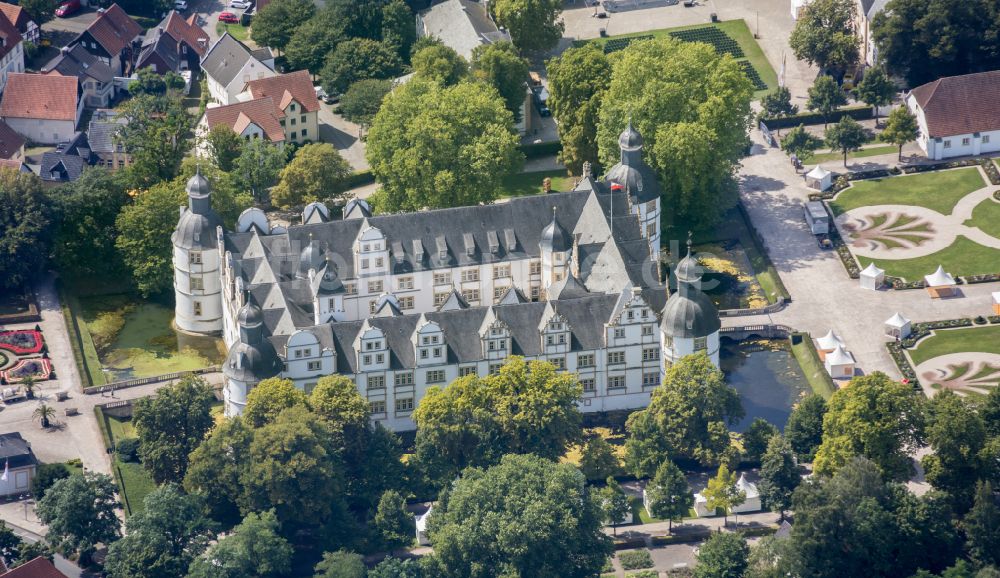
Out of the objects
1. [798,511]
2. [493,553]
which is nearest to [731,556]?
[798,511]

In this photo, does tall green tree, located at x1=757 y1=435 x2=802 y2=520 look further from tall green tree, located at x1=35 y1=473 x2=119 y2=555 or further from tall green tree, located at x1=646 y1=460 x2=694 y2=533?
tall green tree, located at x1=35 y1=473 x2=119 y2=555

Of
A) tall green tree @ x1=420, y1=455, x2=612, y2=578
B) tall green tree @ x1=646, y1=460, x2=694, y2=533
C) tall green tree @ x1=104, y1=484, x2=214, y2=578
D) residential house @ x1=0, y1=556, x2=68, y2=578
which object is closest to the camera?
residential house @ x1=0, y1=556, x2=68, y2=578

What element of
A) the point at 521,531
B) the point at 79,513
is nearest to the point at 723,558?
the point at 521,531

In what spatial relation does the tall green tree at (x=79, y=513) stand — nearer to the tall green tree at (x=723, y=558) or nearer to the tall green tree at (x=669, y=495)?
the tall green tree at (x=669, y=495)

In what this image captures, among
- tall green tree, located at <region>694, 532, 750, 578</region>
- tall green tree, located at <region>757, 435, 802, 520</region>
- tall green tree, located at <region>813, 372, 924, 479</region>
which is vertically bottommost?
tall green tree, located at <region>694, 532, 750, 578</region>

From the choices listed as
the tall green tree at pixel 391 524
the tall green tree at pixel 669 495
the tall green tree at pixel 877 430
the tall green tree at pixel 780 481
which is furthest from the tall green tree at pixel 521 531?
the tall green tree at pixel 877 430

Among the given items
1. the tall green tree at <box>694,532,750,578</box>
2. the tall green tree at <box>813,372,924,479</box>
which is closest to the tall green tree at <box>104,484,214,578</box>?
the tall green tree at <box>694,532,750,578</box>

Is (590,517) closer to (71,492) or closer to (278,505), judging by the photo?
(278,505)
